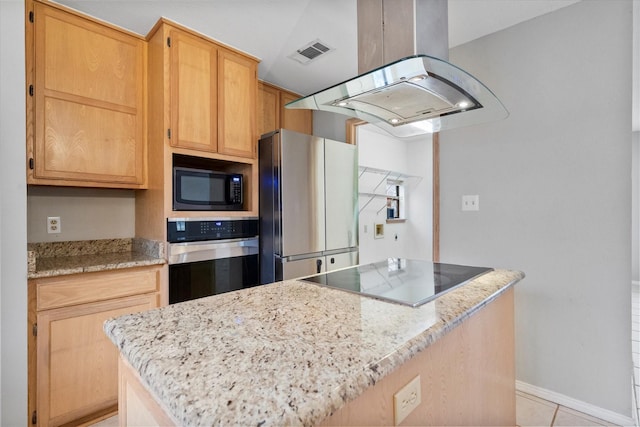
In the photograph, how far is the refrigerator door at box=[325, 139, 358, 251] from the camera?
8.71 feet

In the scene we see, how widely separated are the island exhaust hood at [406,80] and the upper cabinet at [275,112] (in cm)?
147

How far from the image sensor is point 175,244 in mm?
1984

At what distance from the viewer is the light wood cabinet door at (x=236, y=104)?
228 cm

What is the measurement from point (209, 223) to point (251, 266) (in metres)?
0.50

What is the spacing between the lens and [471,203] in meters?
2.30

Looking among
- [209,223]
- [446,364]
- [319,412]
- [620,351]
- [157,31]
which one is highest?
[157,31]

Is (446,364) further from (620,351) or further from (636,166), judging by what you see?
(636,166)

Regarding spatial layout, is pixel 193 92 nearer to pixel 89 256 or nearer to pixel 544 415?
pixel 89 256

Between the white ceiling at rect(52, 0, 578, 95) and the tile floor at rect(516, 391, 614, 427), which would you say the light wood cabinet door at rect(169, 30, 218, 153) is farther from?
the tile floor at rect(516, 391, 614, 427)

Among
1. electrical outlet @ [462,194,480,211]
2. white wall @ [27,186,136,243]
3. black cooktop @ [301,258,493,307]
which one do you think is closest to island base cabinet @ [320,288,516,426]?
black cooktop @ [301,258,493,307]

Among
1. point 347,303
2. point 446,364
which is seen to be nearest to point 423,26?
point 347,303

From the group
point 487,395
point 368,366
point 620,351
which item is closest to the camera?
point 368,366

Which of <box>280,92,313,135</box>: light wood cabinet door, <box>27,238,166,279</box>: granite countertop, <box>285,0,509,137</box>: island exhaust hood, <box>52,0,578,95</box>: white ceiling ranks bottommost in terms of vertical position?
<box>27,238,166,279</box>: granite countertop

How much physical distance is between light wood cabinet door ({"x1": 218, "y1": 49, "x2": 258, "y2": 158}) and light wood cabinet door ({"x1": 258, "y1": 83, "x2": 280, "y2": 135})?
1.17 ft
